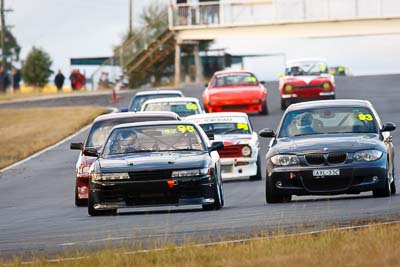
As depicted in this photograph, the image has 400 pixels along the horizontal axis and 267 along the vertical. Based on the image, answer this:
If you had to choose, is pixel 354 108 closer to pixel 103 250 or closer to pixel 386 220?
pixel 386 220

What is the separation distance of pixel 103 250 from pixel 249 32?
6418 centimetres

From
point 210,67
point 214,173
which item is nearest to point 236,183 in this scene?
point 214,173

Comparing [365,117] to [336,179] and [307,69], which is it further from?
[307,69]

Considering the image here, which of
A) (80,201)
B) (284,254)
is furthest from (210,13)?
(284,254)

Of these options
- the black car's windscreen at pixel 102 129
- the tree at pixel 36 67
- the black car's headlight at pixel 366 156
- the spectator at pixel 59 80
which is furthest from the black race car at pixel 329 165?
the tree at pixel 36 67

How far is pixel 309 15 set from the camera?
7575cm

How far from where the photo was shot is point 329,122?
837 inches

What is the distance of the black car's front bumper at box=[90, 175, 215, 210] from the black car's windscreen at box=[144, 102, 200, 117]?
17046 mm

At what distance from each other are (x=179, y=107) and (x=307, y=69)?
1645cm

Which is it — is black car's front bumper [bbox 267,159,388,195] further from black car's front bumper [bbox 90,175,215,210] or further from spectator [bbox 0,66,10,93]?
spectator [bbox 0,66,10,93]

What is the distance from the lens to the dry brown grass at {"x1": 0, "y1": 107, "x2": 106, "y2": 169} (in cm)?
4381

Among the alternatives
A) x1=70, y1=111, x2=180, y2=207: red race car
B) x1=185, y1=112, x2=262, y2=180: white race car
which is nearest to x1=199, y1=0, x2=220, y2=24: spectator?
x1=185, y1=112, x2=262, y2=180: white race car

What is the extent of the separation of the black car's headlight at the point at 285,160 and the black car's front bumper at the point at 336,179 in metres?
0.08

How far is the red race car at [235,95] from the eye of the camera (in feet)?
162
